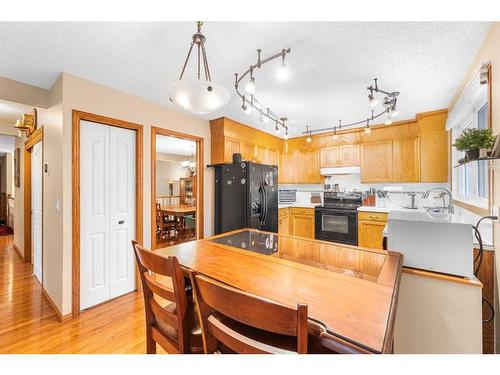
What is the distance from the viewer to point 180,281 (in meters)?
0.95

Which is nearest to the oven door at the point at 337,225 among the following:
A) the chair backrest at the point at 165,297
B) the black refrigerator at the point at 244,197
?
the black refrigerator at the point at 244,197

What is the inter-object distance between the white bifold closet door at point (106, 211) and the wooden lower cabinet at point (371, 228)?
11.0 feet

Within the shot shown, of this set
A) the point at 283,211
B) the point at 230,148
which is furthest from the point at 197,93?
the point at 283,211

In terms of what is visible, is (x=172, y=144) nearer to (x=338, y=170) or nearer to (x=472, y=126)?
Answer: (x=338, y=170)

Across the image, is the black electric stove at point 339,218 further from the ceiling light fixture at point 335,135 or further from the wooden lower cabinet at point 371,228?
the ceiling light fixture at point 335,135

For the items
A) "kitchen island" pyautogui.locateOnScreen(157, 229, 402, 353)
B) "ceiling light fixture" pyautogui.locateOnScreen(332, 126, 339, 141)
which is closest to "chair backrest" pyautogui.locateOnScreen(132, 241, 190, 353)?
"kitchen island" pyautogui.locateOnScreen(157, 229, 402, 353)

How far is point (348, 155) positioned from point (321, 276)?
3.50 m

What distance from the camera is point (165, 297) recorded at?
1043mm

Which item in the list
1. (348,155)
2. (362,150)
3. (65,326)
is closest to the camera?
(65,326)

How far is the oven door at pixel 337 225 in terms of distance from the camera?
143 inches

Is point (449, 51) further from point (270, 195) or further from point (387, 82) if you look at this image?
point (270, 195)

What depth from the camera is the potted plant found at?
1.38m

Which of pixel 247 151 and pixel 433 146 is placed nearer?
pixel 433 146

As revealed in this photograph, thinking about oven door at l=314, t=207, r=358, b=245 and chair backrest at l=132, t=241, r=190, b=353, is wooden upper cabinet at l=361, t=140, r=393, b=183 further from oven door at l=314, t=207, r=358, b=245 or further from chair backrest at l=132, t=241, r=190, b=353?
chair backrest at l=132, t=241, r=190, b=353
